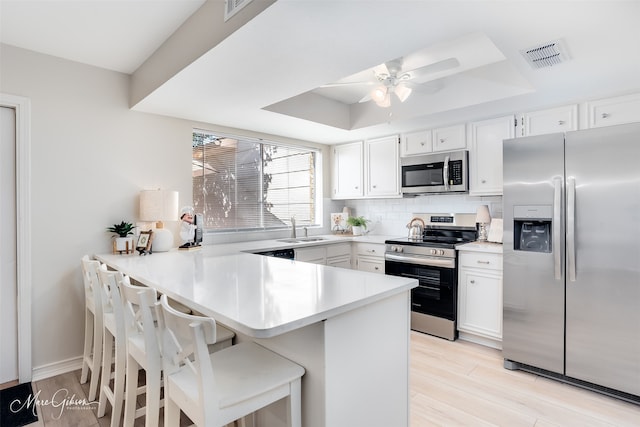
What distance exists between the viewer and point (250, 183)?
4082mm

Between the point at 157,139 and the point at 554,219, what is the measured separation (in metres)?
3.42

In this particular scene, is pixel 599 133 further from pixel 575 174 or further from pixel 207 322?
pixel 207 322

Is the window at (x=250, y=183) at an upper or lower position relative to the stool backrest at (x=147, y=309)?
upper

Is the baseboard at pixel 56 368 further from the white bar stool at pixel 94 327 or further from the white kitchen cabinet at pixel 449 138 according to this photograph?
the white kitchen cabinet at pixel 449 138

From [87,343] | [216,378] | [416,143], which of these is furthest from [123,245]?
[416,143]

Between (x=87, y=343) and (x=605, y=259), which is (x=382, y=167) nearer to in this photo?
(x=605, y=259)

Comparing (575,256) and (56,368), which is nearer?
(575,256)

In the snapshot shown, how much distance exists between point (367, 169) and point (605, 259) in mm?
2658

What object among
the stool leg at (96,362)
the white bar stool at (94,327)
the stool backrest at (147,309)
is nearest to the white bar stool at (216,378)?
the stool backrest at (147,309)

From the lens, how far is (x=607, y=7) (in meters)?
1.54

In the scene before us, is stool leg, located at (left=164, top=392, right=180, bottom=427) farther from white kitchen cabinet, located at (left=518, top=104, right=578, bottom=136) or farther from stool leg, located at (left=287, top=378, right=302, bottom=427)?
white kitchen cabinet, located at (left=518, top=104, right=578, bottom=136)

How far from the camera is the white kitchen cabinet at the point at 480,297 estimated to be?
3041 mm

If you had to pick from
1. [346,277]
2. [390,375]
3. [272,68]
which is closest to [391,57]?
[272,68]

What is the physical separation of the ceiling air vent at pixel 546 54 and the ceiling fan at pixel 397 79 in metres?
0.40
